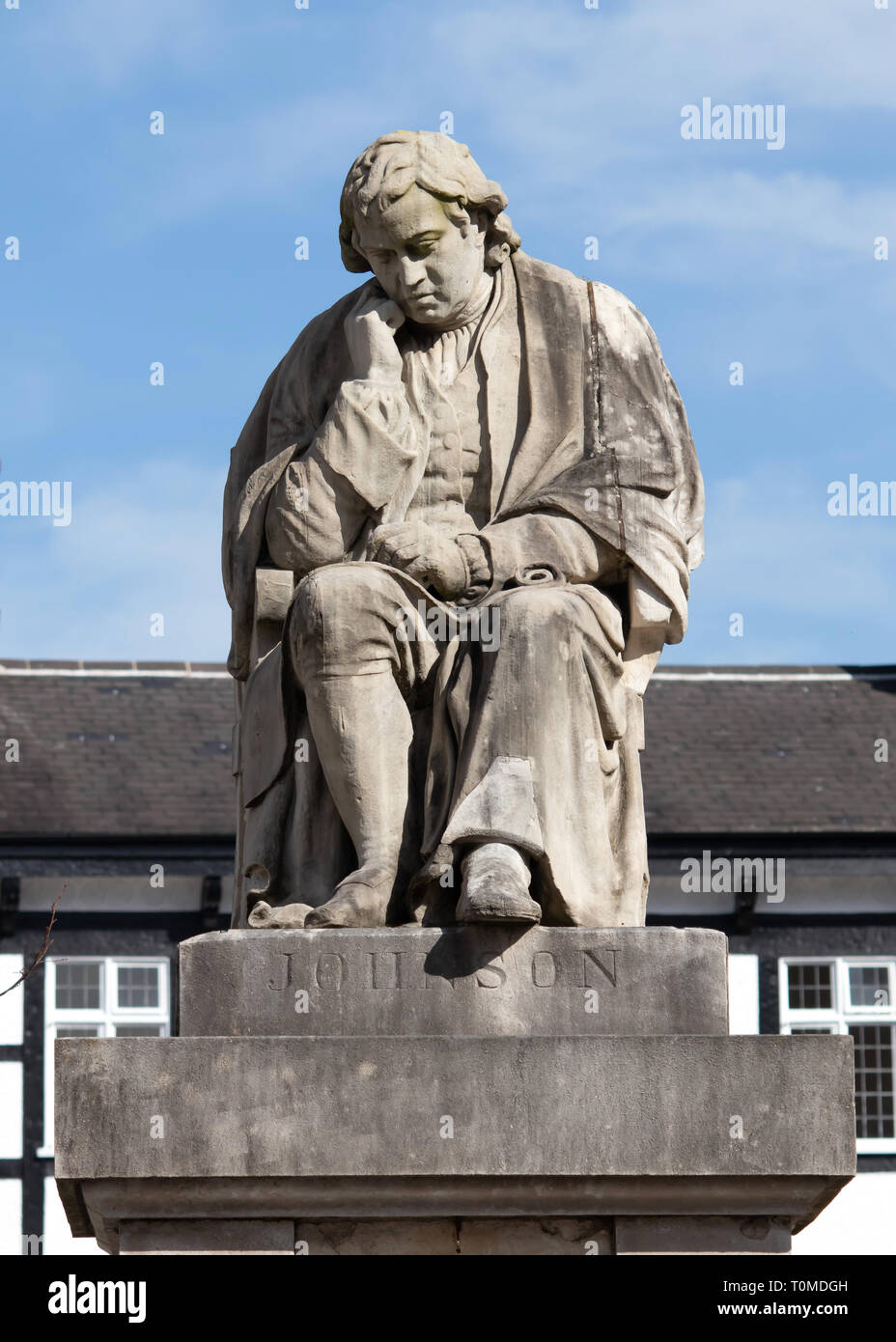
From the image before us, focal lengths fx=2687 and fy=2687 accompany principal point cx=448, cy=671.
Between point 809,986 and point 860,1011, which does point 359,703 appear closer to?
point 809,986

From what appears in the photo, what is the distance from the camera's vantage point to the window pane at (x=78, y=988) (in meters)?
24.4

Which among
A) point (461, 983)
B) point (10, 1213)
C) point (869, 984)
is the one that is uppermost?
point (869, 984)

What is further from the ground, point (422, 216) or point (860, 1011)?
point (422, 216)

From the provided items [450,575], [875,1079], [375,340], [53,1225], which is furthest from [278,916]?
[875,1079]

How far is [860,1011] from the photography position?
25.1m

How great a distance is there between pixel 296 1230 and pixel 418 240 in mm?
2971

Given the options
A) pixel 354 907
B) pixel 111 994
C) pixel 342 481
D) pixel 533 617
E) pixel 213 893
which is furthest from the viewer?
pixel 111 994

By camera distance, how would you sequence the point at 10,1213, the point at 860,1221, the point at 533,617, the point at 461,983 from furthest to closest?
the point at 860,1221
the point at 10,1213
the point at 533,617
the point at 461,983

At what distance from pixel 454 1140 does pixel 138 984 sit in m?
18.2

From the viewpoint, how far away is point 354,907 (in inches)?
276

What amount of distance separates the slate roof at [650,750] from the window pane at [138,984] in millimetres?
1249

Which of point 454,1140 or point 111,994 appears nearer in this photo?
point 454,1140

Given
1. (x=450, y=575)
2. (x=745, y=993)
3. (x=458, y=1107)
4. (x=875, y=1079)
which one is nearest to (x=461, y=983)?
(x=458, y=1107)
